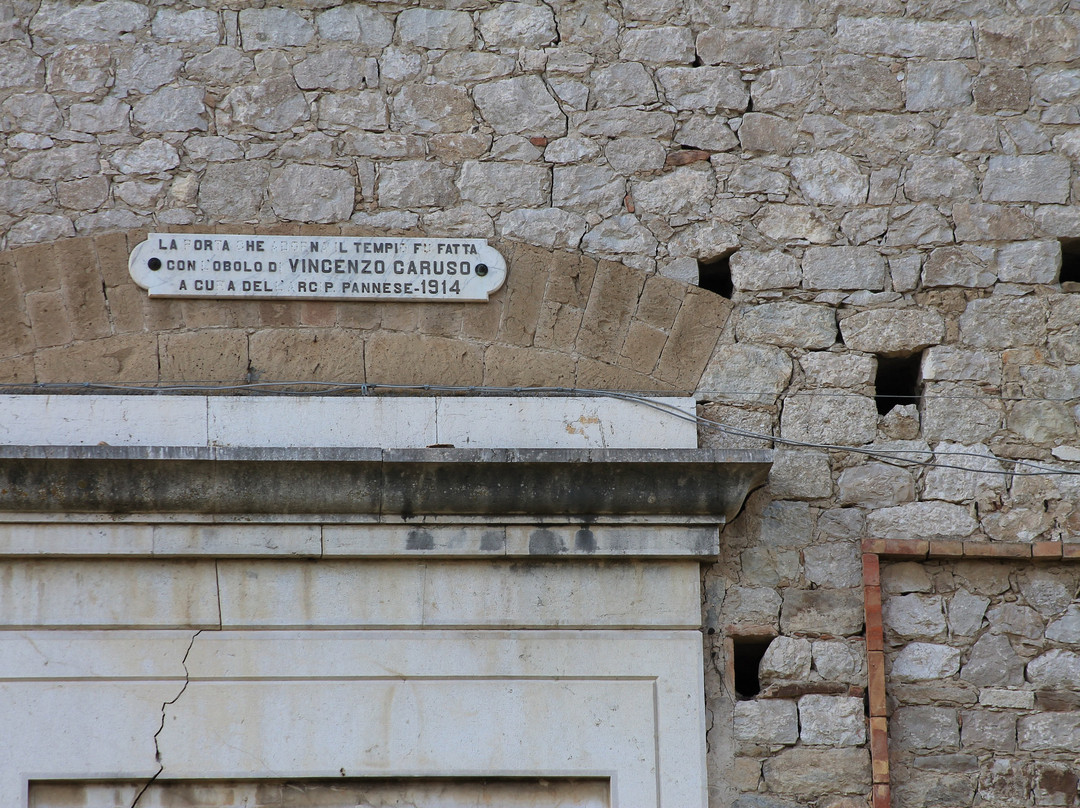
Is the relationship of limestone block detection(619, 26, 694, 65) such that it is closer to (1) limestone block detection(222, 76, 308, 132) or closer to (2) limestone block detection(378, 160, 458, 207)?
(2) limestone block detection(378, 160, 458, 207)

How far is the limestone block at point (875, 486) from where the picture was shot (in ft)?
14.6

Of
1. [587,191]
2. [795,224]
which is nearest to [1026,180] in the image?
[795,224]

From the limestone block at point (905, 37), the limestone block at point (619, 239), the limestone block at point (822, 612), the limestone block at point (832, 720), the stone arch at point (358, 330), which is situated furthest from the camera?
the limestone block at point (905, 37)

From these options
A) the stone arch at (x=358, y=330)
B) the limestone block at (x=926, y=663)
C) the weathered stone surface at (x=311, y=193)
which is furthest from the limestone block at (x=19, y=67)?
the limestone block at (x=926, y=663)

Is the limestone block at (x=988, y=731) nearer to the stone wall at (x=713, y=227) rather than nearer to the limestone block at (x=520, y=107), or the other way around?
the stone wall at (x=713, y=227)

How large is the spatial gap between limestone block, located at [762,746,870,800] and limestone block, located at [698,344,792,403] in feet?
4.27

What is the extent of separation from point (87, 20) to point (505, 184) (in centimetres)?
180

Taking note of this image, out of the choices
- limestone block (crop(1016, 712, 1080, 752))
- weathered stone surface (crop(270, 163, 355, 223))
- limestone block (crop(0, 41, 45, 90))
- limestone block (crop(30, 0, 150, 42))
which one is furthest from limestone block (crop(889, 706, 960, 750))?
limestone block (crop(0, 41, 45, 90))

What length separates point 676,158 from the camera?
4.73 meters

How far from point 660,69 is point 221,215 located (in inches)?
72.6

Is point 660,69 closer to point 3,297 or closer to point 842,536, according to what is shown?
point 842,536

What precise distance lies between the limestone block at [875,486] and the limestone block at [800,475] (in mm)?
63

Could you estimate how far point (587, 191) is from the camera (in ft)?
15.4

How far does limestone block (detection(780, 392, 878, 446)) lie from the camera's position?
450 cm
